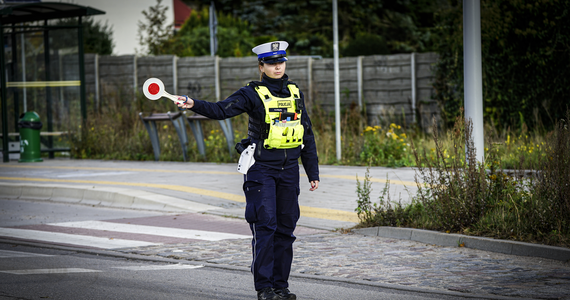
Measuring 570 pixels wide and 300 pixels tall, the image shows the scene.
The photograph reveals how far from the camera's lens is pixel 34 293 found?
18.2ft

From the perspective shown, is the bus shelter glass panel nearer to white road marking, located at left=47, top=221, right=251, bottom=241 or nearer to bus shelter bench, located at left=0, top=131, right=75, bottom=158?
bus shelter bench, located at left=0, top=131, right=75, bottom=158

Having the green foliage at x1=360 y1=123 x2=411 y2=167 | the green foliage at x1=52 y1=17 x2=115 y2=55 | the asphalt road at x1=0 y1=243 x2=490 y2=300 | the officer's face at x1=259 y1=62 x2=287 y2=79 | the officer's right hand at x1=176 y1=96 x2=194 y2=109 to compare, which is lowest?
the asphalt road at x1=0 y1=243 x2=490 y2=300

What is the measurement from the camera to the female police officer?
505cm

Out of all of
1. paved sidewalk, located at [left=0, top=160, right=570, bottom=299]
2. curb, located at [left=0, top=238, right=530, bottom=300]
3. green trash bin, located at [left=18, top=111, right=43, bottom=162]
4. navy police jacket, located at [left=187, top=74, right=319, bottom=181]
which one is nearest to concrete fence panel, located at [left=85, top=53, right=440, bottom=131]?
green trash bin, located at [left=18, top=111, right=43, bottom=162]

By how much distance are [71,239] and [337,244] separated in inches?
118

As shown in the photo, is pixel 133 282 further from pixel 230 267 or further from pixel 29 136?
pixel 29 136

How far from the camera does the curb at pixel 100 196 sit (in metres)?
10.1

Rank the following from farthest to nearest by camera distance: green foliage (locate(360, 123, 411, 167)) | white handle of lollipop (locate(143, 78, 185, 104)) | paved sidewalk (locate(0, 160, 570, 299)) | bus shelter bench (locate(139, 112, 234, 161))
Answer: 1. bus shelter bench (locate(139, 112, 234, 161))
2. green foliage (locate(360, 123, 411, 167))
3. paved sidewalk (locate(0, 160, 570, 299))
4. white handle of lollipop (locate(143, 78, 185, 104))

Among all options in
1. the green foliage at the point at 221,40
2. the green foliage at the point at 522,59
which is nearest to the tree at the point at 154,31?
the green foliage at the point at 221,40

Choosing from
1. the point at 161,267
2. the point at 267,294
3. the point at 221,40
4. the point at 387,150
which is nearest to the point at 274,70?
the point at 267,294

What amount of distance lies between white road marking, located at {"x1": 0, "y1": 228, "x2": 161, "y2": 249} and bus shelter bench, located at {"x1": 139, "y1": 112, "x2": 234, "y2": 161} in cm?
685

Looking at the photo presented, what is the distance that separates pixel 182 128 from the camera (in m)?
15.7

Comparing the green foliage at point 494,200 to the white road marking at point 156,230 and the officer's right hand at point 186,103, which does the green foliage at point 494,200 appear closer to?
the white road marking at point 156,230

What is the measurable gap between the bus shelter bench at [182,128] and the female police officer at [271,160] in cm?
989
